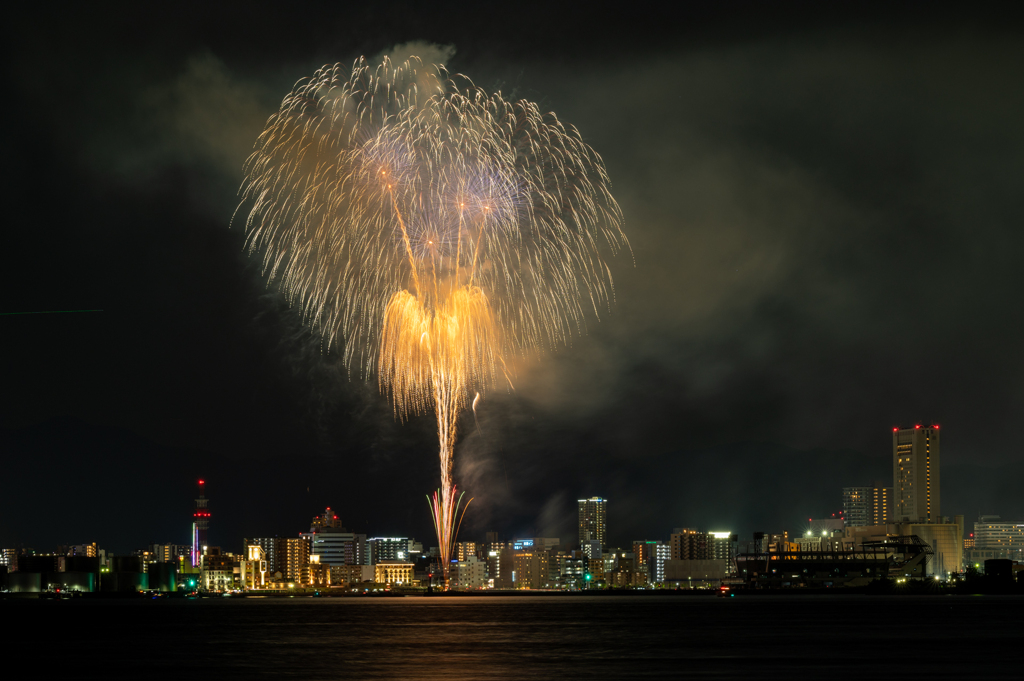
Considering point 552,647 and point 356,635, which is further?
point 356,635

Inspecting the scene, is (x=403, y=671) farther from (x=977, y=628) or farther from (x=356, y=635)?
(x=977, y=628)

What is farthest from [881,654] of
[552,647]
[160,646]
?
[160,646]

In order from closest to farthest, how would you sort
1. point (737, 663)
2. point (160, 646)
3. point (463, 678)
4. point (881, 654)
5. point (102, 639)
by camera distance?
point (463, 678) < point (737, 663) < point (881, 654) < point (160, 646) < point (102, 639)

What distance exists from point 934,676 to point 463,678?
60.9 ft

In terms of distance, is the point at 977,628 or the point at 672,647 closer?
the point at 672,647

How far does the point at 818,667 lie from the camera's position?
46.5 m

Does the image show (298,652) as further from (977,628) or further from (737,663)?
(977,628)

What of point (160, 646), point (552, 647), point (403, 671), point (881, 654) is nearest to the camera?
point (403, 671)

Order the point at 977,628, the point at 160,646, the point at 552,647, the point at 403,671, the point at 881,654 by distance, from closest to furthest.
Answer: the point at 403,671 < the point at 881,654 < the point at 552,647 < the point at 160,646 < the point at 977,628

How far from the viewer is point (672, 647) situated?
195 ft

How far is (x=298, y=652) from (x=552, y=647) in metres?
13.5

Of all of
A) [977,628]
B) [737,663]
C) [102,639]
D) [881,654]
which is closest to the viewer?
[737,663]

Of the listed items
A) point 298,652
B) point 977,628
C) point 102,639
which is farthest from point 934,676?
point 102,639

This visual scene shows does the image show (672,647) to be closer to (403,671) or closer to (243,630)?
(403,671)
